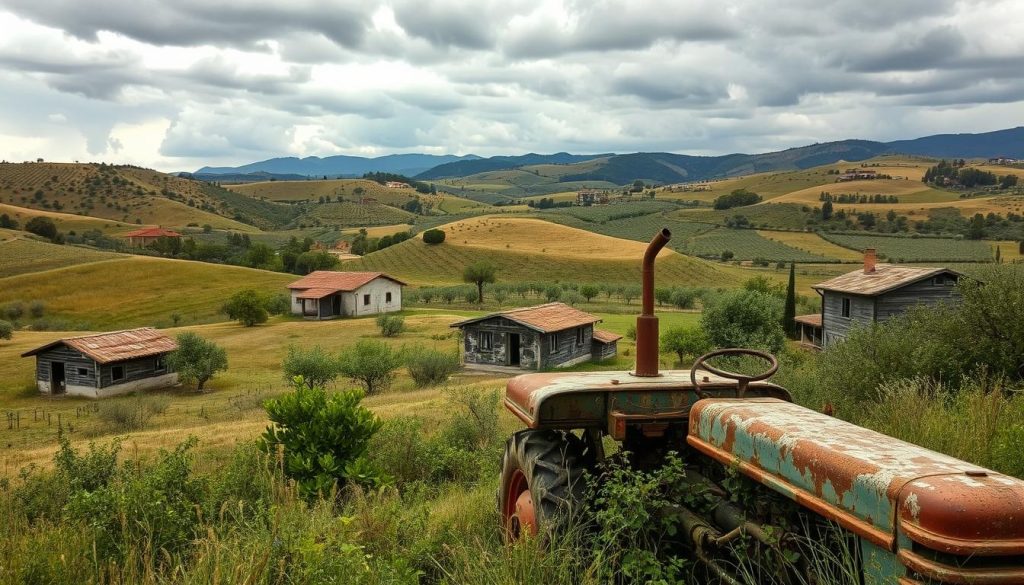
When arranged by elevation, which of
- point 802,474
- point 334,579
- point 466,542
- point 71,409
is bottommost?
point 71,409

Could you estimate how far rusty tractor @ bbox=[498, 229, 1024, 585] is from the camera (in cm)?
238

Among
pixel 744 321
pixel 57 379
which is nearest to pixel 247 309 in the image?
pixel 57 379

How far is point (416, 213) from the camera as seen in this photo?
615 ft

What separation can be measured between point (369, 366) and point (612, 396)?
29.6m

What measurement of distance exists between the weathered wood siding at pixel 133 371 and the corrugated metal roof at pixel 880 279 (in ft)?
125

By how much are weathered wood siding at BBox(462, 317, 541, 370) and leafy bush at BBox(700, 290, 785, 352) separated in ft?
32.7

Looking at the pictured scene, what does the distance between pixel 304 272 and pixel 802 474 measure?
89.5 meters

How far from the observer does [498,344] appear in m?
41.1

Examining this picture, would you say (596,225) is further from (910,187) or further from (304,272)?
(910,187)

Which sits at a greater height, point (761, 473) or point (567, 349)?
point (761, 473)

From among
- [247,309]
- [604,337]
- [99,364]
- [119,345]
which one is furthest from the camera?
[247,309]

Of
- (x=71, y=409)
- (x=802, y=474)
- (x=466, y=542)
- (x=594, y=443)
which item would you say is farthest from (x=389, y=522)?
(x=71, y=409)

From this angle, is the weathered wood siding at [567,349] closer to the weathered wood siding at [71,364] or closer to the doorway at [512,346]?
the doorway at [512,346]

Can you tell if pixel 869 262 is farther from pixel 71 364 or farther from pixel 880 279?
pixel 71 364
